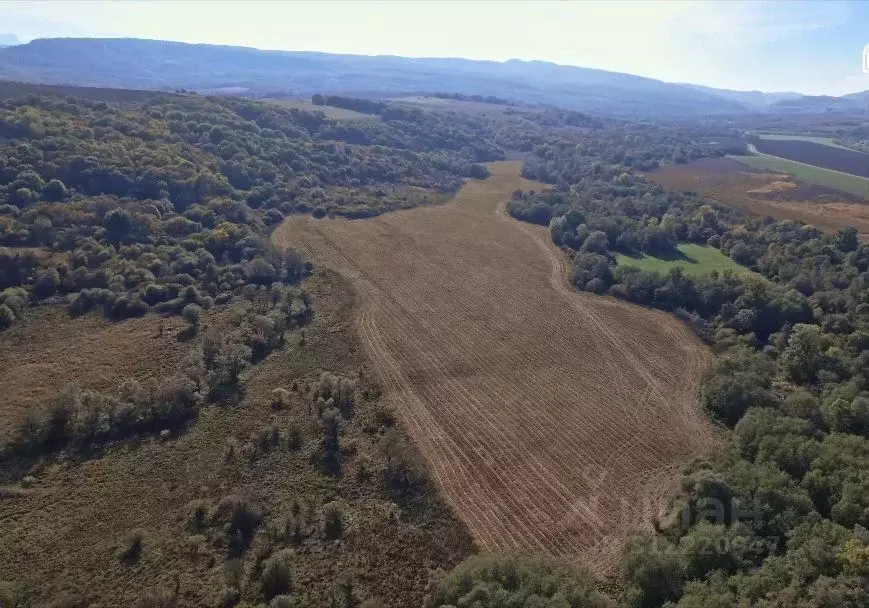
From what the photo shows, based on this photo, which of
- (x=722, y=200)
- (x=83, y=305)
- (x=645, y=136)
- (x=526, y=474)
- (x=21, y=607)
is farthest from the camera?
(x=645, y=136)

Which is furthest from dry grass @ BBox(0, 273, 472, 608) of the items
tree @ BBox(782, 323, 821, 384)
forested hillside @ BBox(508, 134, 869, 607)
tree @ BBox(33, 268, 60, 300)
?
tree @ BBox(782, 323, 821, 384)

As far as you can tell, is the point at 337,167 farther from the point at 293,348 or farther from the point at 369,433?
the point at 369,433

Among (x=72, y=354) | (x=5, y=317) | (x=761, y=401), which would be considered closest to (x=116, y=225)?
(x=5, y=317)

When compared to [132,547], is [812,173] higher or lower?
higher

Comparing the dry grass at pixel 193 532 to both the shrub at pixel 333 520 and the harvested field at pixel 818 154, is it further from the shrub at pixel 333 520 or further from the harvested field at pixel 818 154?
the harvested field at pixel 818 154

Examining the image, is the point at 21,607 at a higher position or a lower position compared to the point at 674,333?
lower

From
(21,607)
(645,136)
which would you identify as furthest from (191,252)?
(645,136)

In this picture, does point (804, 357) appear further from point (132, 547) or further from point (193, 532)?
point (132, 547)
